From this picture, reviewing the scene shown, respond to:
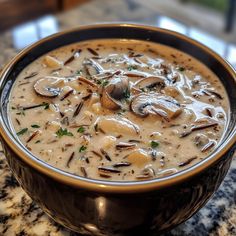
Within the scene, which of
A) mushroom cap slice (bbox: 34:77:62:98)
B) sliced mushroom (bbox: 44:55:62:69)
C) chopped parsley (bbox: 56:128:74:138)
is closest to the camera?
chopped parsley (bbox: 56:128:74:138)

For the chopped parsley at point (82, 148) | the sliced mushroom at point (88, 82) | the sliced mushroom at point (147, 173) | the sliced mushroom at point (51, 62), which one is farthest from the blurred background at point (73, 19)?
the sliced mushroom at point (147, 173)

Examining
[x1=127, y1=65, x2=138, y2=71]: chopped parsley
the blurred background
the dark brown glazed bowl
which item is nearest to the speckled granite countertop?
the dark brown glazed bowl

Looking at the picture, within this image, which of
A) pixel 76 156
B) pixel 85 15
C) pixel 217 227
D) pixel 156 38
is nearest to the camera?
pixel 76 156

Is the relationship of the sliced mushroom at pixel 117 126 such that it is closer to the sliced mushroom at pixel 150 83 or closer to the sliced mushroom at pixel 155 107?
the sliced mushroom at pixel 155 107

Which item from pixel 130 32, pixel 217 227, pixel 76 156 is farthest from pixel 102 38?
pixel 217 227

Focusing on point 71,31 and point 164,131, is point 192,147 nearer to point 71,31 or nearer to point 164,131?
point 164,131

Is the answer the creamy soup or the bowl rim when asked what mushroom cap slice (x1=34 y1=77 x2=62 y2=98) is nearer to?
the creamy soup
